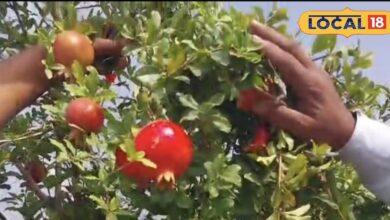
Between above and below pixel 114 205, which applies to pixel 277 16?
above

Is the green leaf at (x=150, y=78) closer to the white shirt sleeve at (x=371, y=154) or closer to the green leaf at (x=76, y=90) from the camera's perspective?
the green leaf at (x=76, y=90)

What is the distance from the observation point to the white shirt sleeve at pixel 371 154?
705 mm

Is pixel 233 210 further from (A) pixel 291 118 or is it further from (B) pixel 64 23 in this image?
(B) pixel 64 23

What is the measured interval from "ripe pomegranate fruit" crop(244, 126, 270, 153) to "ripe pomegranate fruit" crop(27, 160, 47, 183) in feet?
1.04

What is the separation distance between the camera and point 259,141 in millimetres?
685

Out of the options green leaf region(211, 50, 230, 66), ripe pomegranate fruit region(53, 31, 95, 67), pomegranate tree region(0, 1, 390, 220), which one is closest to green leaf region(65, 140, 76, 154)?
pomegranate tree region(0, 1, 390, 220)

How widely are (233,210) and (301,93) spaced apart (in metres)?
0.13

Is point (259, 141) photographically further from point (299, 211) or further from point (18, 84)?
point (18, 84)

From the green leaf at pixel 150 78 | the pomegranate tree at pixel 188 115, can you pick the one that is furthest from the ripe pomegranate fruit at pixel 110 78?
the green leaf at pixel 150 78

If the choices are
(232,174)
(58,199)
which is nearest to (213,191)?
(232,174)

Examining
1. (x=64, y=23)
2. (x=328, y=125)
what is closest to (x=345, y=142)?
(x=328, y=125)

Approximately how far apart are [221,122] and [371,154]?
0.17 m

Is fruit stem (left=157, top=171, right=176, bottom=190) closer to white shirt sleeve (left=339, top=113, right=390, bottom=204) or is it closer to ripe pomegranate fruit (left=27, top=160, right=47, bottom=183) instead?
white shirt sleeve (left=339, top=113, right=390, bottom=204)

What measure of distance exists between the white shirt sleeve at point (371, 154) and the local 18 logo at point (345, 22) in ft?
0.32
